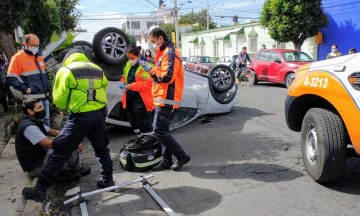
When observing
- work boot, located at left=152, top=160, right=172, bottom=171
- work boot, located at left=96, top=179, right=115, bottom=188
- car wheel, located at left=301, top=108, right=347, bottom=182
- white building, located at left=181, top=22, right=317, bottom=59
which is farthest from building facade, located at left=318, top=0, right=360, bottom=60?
work boot, located at left=96, top=179, right=115, bottom=188

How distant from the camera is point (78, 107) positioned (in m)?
3.79

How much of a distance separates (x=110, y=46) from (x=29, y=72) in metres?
1.38

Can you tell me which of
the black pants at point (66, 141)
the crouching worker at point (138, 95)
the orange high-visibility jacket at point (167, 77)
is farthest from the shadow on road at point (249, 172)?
the black pants at point (66, 141)

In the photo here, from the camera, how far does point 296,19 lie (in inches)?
725

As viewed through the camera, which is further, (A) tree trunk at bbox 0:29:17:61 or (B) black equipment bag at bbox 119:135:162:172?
(A) tree trunk at bbox 0:29:17:61

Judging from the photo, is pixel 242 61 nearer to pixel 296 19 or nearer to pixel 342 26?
pixel 296 19

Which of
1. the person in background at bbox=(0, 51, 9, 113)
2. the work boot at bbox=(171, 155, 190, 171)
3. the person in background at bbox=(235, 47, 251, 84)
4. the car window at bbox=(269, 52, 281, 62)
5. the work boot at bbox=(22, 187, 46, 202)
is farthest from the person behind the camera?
the person in background at bbox=(235, 47, 251, 84)

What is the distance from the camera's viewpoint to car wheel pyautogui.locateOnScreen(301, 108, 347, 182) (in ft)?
11.9

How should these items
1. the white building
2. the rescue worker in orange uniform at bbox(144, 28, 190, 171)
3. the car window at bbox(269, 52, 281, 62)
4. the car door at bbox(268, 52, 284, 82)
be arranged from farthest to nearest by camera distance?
1. the white building
2. the car window at bbox(269, 52, 281, 62)
3. the car door at bbox(268, 52, 284, 82)
4. the rescue worker in orange uniform at bbox(144, 28, 190, 171)

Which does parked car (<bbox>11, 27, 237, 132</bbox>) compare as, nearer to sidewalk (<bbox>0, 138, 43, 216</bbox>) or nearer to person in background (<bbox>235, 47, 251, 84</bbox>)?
sidewalk (<bbox>0, 138, 43, 216</bbox>)

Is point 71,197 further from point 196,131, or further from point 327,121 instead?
point 196,131

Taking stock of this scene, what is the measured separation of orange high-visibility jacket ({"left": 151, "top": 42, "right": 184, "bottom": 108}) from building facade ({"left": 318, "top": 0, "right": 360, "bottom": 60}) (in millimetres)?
16969

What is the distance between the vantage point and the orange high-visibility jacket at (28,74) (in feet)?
17.6

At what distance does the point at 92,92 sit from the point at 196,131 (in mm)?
3300
